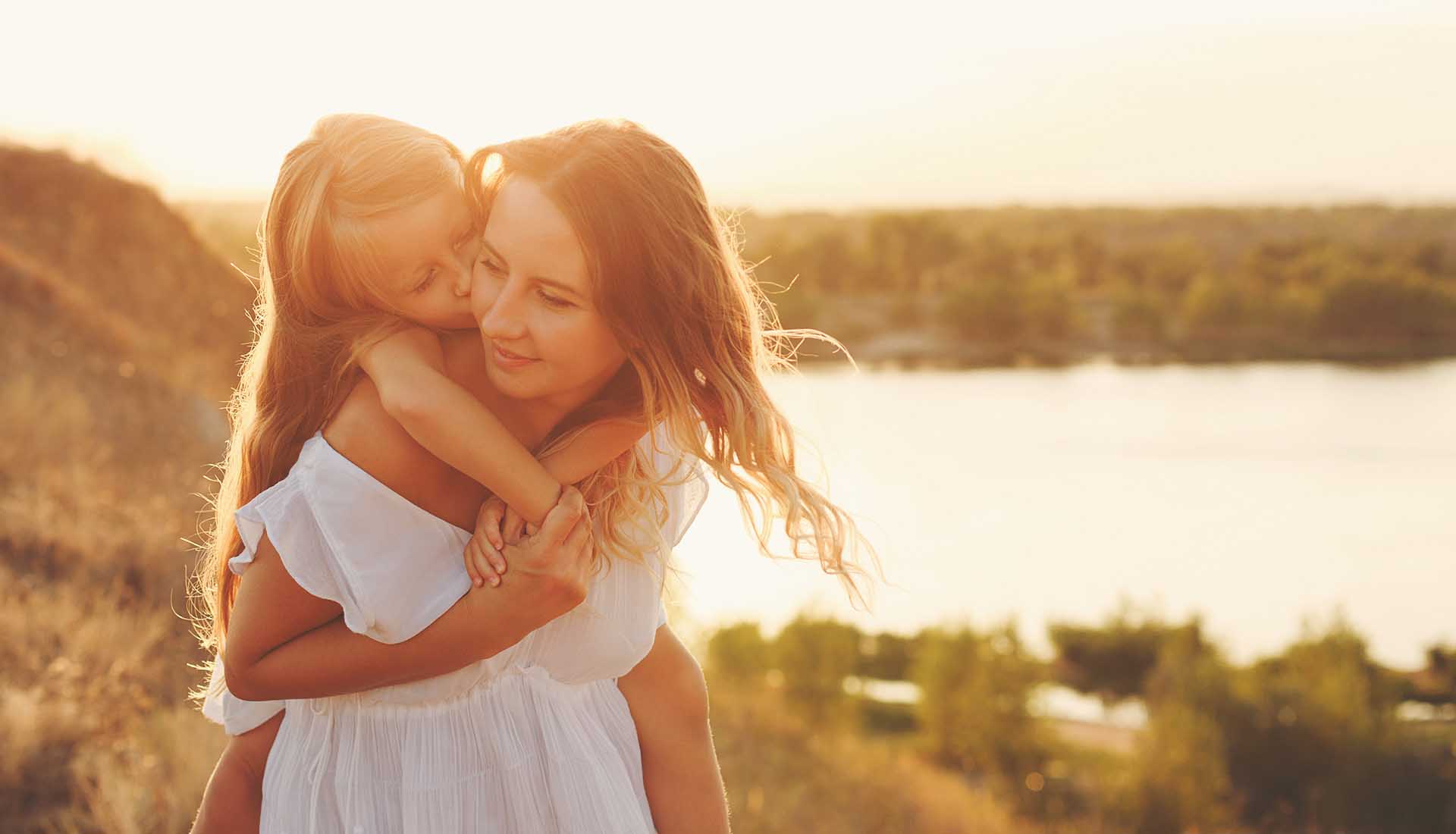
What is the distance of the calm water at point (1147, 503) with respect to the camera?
116 feet

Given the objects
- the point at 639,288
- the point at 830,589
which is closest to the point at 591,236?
the point at 639,288

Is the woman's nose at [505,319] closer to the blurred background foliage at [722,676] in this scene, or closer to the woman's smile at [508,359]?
the woman's smile at [508,359]

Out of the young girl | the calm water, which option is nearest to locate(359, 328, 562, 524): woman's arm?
the young girl

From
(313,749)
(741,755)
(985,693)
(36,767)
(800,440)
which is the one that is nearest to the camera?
(313,749)

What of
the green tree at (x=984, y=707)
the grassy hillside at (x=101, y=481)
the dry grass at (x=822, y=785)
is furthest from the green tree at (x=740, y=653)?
the grassy hillside at (x=101, y=481)

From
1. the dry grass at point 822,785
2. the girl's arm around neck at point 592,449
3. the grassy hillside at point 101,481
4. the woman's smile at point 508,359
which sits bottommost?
the dry grass at point 822,785

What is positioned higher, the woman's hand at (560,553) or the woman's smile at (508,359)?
the woman's smile at (508,359)

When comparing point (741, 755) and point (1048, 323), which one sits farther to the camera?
point (1048, 323)

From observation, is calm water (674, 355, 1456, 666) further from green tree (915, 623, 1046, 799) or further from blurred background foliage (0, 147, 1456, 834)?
green tree (915, 623, 1046, 799)

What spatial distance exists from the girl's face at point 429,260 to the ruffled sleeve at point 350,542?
0.27 metres

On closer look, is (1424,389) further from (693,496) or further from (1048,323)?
(693,496)

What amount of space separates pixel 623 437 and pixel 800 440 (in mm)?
337

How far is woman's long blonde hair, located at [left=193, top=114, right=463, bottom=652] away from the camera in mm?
1734

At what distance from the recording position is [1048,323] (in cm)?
7069
